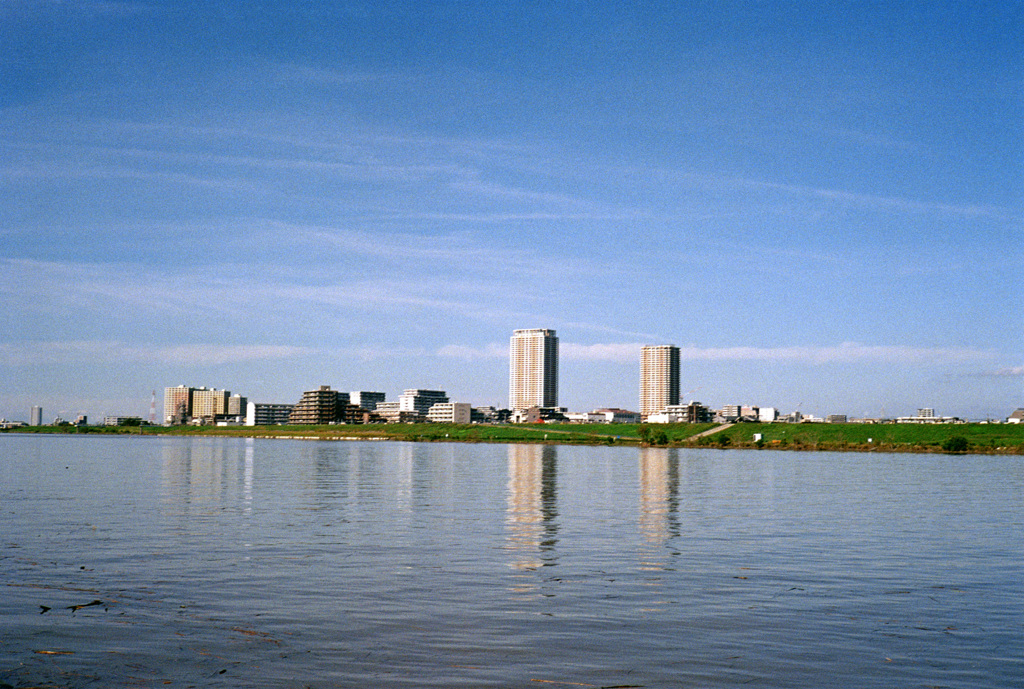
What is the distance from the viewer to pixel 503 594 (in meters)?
25.5

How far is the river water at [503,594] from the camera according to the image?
17.8m

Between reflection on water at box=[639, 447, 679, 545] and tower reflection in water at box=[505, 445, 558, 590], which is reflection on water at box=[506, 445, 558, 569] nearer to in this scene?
tower reflection in water at box=[505, 445, 558, 590]

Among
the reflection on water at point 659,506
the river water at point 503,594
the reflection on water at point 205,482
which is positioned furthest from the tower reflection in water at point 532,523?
the reflection on water at point 205,482

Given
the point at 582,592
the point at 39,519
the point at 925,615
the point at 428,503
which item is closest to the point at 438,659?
the point at 582,592

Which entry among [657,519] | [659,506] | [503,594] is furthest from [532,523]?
[503,594]

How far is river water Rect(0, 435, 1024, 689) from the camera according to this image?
58.3 ft

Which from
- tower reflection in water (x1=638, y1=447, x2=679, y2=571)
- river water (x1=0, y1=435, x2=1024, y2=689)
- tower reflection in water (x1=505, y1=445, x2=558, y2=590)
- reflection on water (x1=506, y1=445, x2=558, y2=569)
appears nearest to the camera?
river water (x1=0, y1=435, x2=1024, y2=689)

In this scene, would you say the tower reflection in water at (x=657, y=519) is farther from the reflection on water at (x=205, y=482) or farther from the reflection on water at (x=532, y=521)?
the reflection on water at (x=205, y=482)

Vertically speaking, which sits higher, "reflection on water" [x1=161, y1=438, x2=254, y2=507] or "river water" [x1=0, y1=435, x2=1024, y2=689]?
"river water" [x1=0, y1=435, x2=1024, y2=689]

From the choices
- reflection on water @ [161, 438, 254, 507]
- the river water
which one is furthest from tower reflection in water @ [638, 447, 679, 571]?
reflection on water @ [161, 438, 254, 507]

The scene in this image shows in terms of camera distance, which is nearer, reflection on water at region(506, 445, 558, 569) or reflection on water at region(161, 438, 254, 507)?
reflection on water at region(506, 445, 558, 569)

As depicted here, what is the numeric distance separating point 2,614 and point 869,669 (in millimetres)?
20456

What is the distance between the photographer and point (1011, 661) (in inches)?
749

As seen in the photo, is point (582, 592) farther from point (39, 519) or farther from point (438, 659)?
point (39, 519)
